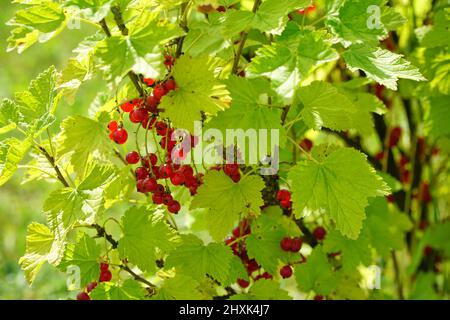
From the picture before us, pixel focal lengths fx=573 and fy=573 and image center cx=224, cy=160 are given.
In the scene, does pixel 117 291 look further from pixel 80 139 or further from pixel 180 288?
pixel 80 139

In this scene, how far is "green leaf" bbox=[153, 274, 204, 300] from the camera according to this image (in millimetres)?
1170

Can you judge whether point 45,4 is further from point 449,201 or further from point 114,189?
point 449,201

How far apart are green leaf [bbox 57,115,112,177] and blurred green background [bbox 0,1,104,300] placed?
0.68 ft

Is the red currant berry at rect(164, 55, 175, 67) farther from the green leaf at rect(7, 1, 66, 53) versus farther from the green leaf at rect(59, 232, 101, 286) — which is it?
the green leaf at rect(59, 232, 101, 286)

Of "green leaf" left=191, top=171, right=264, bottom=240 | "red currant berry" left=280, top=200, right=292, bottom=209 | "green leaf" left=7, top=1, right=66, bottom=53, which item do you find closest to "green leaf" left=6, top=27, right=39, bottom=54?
"green leaf" left=7, top=1, right=66, bottom=53

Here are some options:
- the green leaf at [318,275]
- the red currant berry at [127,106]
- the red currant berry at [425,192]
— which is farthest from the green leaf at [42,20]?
the red currant berry at [425,192]

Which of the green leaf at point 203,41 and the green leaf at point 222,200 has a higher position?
the green leaf at point 203,41

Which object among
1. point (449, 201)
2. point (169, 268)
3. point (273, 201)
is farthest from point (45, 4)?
point (449, 201)

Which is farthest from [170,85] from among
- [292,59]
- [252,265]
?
[252,265]

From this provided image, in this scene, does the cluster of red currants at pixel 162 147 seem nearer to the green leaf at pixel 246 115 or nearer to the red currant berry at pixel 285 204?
the green leaf at pixel 246 115

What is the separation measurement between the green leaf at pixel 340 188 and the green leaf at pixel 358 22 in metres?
0.22

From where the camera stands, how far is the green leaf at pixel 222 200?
1.20 metres

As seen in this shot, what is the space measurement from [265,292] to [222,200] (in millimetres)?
257
